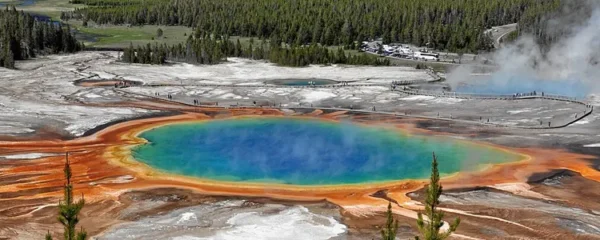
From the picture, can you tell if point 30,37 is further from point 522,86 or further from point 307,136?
point 522,86

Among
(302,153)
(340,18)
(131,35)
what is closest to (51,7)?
(131,35)

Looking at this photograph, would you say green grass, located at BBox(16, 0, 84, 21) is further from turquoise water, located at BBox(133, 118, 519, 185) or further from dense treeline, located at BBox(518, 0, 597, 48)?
turquoise water, located at BBox(133, 118, 519, 185)

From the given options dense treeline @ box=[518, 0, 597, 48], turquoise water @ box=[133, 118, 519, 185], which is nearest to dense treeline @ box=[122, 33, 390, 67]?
dense treeline @ box=[518, 0, 597, 48]

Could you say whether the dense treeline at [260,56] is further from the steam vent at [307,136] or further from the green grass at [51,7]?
the green grass at [51,7]

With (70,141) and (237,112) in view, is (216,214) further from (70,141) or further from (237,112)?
(237,112)

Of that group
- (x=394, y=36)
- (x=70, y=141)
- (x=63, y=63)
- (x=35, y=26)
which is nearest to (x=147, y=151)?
(x=70, y=141)
